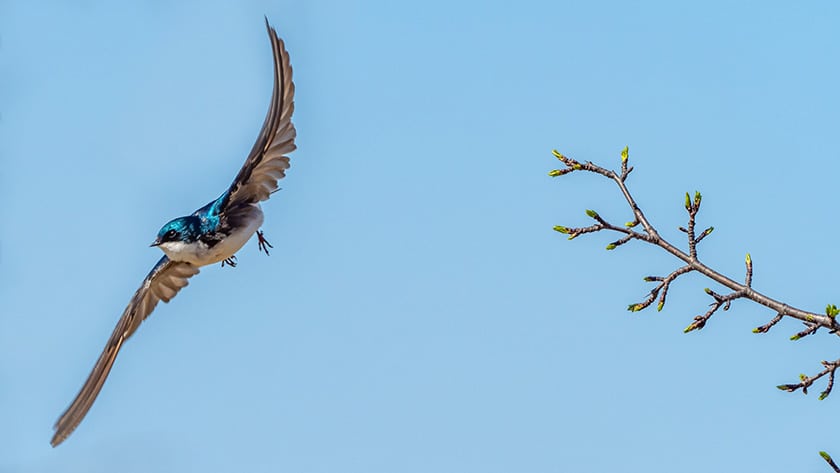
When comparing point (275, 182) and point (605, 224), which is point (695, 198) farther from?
point (275, 182)

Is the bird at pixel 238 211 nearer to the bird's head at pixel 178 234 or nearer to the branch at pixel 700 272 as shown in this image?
the bird's head at pixel 178 234

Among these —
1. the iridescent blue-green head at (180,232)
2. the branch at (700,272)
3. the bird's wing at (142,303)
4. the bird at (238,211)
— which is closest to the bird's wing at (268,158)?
the bird at (238,211)

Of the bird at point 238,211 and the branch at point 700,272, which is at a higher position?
the bird at point 238,211

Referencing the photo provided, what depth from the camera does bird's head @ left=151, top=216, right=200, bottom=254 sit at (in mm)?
12594

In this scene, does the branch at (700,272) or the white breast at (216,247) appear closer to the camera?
the branch at (700,272)

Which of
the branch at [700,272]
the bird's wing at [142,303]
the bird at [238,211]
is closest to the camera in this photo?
the branch at [700,272]

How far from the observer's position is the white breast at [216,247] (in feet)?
40.8

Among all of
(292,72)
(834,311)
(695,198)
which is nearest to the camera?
(834,311)

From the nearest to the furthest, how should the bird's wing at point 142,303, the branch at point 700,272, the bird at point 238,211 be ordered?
the branch at point 700,272 < the bird at point 238,211 < the bird's wing at point 142,303

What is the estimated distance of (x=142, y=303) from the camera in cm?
1404

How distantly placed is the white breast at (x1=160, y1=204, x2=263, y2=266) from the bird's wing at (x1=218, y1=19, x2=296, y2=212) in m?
0.23

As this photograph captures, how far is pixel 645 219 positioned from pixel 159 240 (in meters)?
7.12

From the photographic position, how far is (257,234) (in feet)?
44.3

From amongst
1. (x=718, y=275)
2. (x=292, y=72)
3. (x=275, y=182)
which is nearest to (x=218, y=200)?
(x=275, y=182)
